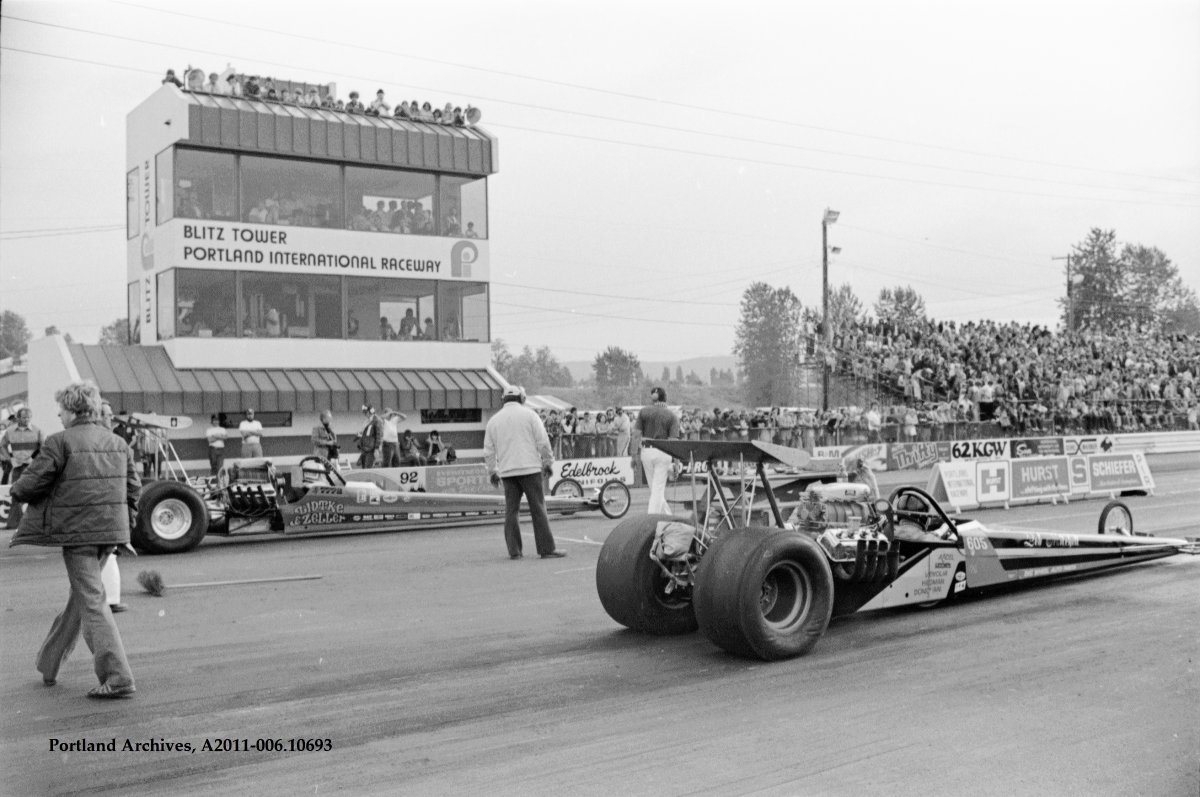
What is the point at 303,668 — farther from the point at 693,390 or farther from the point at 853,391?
the point at 693,390

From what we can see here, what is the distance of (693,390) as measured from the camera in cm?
9581

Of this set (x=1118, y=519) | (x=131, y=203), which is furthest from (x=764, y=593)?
(x=131, y=203)

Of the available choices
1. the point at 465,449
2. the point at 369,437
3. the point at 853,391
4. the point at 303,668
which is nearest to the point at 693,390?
the point at 853,391

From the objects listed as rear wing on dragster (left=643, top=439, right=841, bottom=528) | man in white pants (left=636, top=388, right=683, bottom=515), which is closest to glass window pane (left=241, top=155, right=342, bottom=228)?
man in white pants (left=636, top=388, right=683, bottom=515)

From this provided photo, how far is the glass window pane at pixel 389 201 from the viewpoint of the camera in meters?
28.5

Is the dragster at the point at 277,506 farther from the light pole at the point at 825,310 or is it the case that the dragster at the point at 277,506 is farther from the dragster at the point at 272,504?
the light pole at the point at 825,310

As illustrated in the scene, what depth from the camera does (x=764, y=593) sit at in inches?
271

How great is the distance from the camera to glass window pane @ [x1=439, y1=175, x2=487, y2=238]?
1168 inches

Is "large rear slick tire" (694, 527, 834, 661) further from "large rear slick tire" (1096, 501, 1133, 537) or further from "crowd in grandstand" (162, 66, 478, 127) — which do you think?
"crowd in grandstand" (162, 66, 478, 127)

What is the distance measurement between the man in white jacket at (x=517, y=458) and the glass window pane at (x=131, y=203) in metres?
20.4

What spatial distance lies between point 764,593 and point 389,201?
24.1m

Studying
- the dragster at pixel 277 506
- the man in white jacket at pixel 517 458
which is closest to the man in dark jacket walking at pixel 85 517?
the man in white jacket at pixel 517 458

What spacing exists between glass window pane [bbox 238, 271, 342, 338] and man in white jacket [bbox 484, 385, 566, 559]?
1719cm

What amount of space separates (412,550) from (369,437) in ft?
31.2
